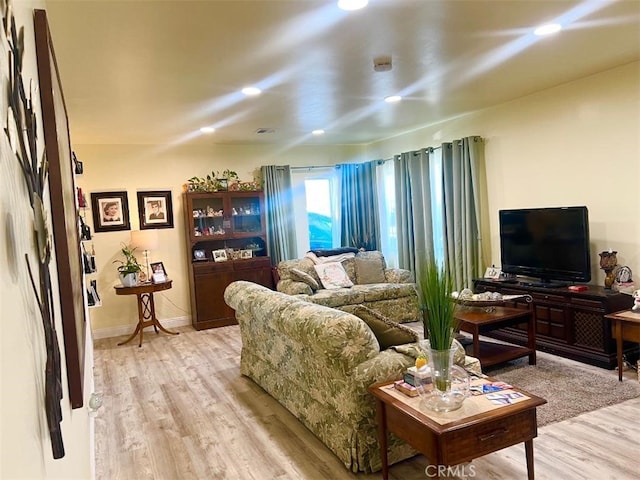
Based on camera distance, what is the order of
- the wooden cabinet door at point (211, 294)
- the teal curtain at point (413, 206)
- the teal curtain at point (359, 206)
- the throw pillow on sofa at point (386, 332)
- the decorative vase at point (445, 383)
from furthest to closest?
1. the teal curtain at point (359, 206)
2. the wooden cabinet door at point (211, 294)
3. the teal curtain at point (413, 206)
4. the throw pillow on sofa at point (386, 332)
5. the decorative vase at point (445, 383)

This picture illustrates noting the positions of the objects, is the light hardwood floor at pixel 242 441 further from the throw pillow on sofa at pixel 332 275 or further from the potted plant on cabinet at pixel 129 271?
the throw pillow on sofa at pixel 332 275

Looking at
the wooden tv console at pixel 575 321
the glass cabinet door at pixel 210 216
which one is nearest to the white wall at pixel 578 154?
the wooden tv console at pixel 575 321

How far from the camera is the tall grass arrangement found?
204cm

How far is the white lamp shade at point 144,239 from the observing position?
5.86m

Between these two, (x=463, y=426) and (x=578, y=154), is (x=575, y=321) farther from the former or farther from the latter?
(x=463, y=426)

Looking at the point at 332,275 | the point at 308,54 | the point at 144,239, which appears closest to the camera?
the point at 308,54

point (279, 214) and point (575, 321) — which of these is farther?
point (279, 214)

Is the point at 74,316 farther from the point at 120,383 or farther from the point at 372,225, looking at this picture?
the point at 372,225

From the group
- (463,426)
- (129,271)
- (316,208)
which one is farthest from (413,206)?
(463,426)

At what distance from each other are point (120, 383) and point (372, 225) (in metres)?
4.28

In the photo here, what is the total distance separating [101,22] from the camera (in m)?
2.46

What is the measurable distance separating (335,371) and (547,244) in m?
2.92

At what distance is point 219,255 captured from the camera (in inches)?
258

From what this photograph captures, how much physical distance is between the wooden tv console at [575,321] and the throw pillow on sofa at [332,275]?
2009 millimetres
